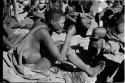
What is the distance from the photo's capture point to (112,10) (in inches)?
215

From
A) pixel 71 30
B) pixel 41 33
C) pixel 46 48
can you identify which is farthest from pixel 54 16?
pixel 71 30

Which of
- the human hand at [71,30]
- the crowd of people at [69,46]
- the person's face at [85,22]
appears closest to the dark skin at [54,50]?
the crowd of people at [69,46]

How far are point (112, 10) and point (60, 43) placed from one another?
124 cm

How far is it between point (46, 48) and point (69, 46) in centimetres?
41

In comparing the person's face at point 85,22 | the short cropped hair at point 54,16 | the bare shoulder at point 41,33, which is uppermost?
the short cropped hair at point 54,16

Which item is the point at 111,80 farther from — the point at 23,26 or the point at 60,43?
the point at 23,26

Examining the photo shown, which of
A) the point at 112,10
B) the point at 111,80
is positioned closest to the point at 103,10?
the point at 112,10

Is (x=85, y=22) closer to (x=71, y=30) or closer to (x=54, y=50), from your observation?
(x=71, y=30)

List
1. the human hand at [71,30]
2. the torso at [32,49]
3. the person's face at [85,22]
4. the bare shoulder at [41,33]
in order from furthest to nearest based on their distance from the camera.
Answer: the person's face at [85,22]
the human hand at [71,30]
the torso at [32,49]
the bare shoulder at [41,33]

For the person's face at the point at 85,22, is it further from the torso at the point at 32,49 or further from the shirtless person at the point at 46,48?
the torso at the point at 32,49

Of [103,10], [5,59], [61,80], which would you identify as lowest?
[61,80]

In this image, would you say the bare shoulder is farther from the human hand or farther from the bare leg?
the human hand

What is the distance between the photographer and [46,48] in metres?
4.44

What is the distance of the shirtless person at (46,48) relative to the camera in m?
4.36
